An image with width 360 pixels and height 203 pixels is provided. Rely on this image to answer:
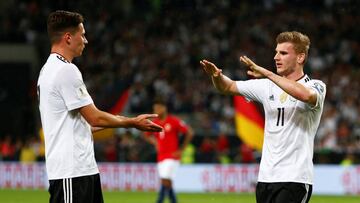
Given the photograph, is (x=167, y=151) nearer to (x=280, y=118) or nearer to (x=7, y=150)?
(x=280, y=118)

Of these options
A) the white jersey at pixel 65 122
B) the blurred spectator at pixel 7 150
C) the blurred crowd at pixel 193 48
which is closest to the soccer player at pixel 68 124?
the white jersey at pixel 65 122

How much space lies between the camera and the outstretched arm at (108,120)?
597 cm

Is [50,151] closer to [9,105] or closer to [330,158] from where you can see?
[330,158]

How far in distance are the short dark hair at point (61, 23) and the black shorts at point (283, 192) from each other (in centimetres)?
189

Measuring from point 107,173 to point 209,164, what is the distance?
254cm

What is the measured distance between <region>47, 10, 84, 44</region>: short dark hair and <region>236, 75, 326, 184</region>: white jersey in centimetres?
168

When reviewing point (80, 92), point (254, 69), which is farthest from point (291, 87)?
point (80, 92)

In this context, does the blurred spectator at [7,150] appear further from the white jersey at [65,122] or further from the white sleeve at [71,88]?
the white sleeve at [71,88]

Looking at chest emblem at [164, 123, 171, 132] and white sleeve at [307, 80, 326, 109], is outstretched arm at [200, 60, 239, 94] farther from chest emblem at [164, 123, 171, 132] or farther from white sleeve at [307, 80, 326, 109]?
chest emblem at [164, 123, 171, 132]

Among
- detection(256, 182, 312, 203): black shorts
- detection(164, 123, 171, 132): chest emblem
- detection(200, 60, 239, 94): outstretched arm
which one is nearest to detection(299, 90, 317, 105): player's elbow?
detection(256, 182, 312, 203): black shorts

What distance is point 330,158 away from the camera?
20.0 meters

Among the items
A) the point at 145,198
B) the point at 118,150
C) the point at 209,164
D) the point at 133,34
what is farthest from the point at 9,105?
the point at 145,198

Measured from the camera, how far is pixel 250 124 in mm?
20312

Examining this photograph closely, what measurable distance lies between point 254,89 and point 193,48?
21.0 metres
